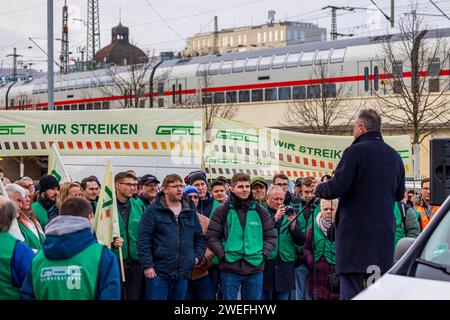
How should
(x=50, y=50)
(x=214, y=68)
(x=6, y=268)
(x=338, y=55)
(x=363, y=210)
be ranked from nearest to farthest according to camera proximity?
1. (x=6, y=268)
2. (x=363, y=210)
3. (x=50, y=50)
4. (x=338, y=55)
5. (x=214, y=68)

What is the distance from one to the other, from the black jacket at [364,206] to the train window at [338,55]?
35.4m

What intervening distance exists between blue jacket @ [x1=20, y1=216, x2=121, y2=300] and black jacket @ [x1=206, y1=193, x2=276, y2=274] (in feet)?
14.7

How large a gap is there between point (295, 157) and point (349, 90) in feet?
81.9

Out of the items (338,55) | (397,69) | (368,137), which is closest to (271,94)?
(338,55)

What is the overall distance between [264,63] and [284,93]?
1734 mm

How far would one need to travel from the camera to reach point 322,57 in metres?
44.1

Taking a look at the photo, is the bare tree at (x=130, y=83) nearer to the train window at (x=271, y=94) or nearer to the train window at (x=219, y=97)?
the train window at (x=219, y=97)

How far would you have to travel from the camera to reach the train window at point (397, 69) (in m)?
39.2

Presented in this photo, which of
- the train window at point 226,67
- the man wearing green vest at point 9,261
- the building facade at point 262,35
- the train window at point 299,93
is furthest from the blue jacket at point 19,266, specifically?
the building facade at point 262,35

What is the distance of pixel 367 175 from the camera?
314 inches

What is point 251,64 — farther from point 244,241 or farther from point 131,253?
point 244,241

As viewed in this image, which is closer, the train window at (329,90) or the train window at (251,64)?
the train window at (329,90)
